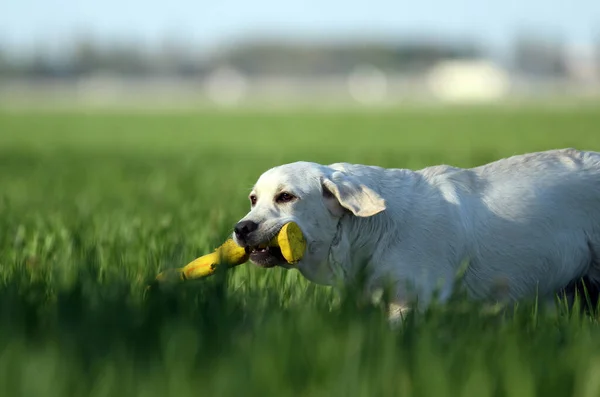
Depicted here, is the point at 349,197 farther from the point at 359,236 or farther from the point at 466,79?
the point at 466,79

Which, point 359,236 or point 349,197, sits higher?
point 349,197

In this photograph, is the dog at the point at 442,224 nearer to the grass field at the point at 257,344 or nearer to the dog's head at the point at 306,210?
the dog's head at the point at 306,210

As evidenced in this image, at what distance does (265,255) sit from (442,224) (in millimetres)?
839

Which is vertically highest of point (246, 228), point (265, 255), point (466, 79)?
point (246, 228)

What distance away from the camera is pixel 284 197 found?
4.43 metres

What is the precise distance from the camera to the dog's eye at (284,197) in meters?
4.42

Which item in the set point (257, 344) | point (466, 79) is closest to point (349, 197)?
point (257, 344)

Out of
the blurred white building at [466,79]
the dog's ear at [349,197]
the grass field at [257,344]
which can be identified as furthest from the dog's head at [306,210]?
the blurred white building at [466,79]

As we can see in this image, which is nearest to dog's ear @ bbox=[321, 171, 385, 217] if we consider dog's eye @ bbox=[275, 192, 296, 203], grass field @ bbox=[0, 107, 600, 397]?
dog's eye @ bbox=[275, 192, 296, 203]

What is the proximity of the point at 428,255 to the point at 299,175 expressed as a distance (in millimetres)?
712

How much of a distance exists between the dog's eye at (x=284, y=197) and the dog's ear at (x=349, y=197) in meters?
0.16

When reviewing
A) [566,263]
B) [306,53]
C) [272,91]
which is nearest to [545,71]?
[306,53]

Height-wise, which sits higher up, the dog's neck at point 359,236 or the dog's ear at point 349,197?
the dog's ear at point 349,197

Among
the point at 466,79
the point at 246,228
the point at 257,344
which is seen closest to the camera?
the point at 257,344
